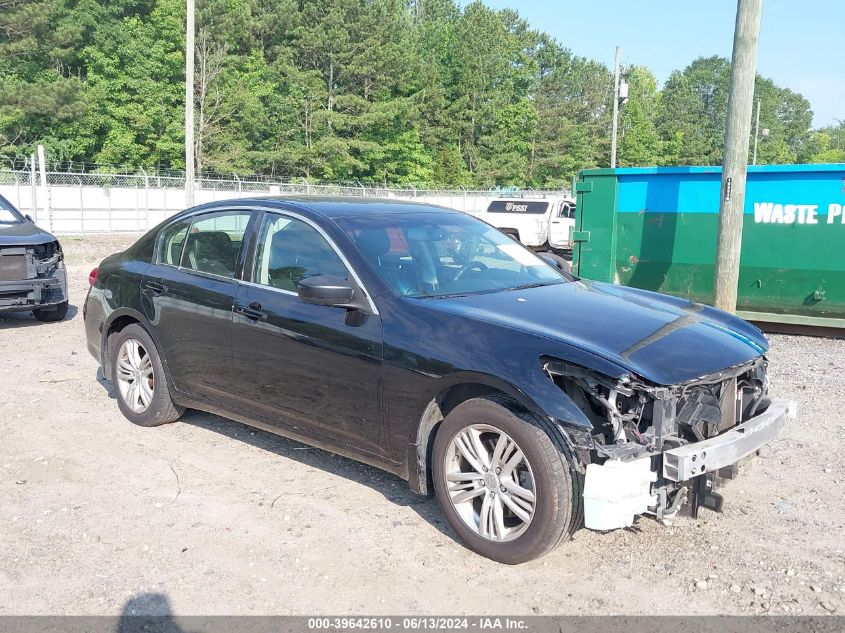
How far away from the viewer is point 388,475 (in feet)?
16.6

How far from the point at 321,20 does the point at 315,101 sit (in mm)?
4914

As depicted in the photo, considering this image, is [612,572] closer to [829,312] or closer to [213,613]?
[213,613]

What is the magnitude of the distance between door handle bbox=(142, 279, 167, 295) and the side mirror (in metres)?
1.70

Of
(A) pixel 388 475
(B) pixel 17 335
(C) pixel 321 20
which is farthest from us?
(C) pixel 321 20

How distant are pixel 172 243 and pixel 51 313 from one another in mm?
5450

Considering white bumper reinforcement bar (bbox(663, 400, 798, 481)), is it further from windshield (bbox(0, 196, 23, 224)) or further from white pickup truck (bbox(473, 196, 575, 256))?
white pickup truck (bbox(473, 196, 575, 256))

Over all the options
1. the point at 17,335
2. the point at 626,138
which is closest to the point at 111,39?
the point at 17,335

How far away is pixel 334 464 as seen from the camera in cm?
529

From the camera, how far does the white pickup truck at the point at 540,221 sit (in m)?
23.5

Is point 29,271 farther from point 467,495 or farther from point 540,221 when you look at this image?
point 540,221

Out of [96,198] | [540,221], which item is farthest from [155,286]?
[96,198]

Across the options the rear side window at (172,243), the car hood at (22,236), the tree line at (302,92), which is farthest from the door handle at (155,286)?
the tree line at (302,92)

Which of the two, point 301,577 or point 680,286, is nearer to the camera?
point 301,577

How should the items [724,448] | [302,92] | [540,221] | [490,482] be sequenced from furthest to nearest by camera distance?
[302,92], [540,221], [490,482], [724,448]
